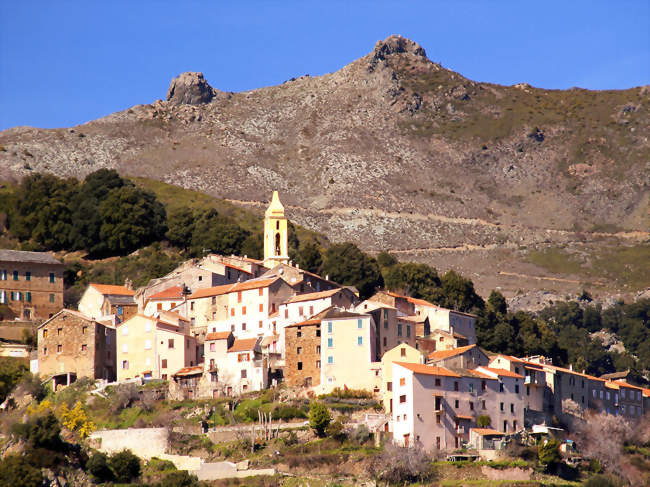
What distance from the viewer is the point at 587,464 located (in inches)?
3022

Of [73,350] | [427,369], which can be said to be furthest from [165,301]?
[427,369]

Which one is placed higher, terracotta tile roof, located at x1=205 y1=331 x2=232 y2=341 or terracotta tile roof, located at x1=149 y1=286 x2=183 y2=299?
terracotta tile roof, located at x1=149 y1=286 x2=183 y2=299

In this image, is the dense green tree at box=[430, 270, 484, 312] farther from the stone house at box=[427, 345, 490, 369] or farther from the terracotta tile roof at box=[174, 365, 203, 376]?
the terracotta tile roof at box=[174, 365, 203, 376]

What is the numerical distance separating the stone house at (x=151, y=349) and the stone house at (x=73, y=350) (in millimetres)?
1112

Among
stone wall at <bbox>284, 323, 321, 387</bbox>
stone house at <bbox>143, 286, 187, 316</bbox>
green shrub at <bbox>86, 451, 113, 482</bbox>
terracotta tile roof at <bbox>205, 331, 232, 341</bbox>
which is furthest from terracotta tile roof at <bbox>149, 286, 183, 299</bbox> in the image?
green shrub at <bbox>86, 451, 113, 482</bbox>

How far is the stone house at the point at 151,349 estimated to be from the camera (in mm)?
86875

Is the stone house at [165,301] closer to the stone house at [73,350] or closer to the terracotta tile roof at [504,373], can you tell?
the stone house at [73,350]

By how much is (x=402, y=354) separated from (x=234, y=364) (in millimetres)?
11375

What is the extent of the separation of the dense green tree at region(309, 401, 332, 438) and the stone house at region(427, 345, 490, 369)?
8.15 m

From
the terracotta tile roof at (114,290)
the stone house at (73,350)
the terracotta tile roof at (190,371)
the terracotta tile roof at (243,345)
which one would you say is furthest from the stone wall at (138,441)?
the terracotta tile roof at (114,290)

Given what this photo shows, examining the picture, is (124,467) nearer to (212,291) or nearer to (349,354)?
(349,354)

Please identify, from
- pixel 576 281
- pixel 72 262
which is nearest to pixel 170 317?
pixel 72 262

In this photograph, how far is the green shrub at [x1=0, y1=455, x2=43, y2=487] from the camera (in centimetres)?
6675

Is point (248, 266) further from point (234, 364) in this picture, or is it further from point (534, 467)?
point (534, 467)
